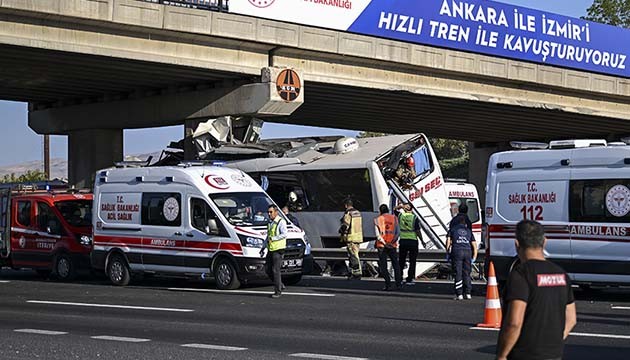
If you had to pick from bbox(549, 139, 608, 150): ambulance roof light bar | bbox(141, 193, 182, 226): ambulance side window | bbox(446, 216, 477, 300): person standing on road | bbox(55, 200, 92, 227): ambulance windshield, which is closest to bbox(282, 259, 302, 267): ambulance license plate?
bbox(141, 193, 182, 226): ambulance side window

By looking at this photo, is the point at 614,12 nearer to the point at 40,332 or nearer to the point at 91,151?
the point at 91,151

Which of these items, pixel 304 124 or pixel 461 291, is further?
pixel 304 124

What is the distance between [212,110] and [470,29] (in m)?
8.84

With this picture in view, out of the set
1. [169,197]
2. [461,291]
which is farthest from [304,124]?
[461,291]

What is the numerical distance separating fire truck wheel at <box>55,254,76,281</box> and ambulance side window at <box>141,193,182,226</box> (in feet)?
11.5

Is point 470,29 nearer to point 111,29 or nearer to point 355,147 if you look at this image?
point 355,147

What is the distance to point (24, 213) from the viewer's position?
25922 millimetres

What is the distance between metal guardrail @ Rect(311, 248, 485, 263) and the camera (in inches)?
894

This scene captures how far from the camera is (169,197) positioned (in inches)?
848

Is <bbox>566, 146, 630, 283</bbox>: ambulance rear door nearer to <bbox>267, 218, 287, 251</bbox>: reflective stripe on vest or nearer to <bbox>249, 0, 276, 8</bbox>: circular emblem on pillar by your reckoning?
<bbox>267, 218, 287, 251</bbox>: reflective stripe on vest

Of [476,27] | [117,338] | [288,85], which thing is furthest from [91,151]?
[117,338]

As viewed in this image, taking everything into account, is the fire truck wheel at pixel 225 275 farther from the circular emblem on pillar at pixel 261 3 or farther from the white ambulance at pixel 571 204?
the circular emblem on pillar at pixel 261 3

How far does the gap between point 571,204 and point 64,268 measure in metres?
12.3

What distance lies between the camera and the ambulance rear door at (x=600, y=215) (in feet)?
54.9
